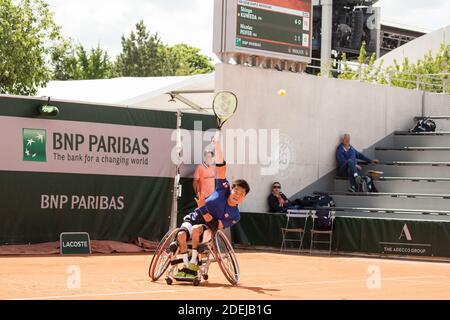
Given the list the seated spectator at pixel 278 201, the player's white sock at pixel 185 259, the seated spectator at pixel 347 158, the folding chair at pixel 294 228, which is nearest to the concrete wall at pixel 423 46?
the seated spectator at pixel 347 158

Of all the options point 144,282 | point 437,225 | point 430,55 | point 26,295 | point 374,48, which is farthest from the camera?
point 374,48

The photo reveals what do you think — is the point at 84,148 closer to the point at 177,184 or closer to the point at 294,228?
the point at 177,184

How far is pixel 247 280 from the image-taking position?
13711 mm

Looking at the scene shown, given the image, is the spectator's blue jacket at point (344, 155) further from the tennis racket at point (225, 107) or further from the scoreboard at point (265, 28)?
the tennis racket at point (225, 107)

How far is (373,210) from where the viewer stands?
74.4 feet

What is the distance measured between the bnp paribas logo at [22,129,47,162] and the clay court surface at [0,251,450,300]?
2.19 m

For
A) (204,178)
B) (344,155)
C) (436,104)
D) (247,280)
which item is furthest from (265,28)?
(247,280)

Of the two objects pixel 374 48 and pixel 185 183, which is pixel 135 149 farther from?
pixel 374 48

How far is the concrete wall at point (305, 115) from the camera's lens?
893 inches

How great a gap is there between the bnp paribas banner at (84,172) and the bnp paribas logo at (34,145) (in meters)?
0.02

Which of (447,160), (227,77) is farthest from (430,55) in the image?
(227,77)

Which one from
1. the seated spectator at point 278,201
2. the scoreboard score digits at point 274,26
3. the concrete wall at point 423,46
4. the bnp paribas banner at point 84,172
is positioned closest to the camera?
the bnp paribas banner at point 84,172

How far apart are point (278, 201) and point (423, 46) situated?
34730 millimetres
